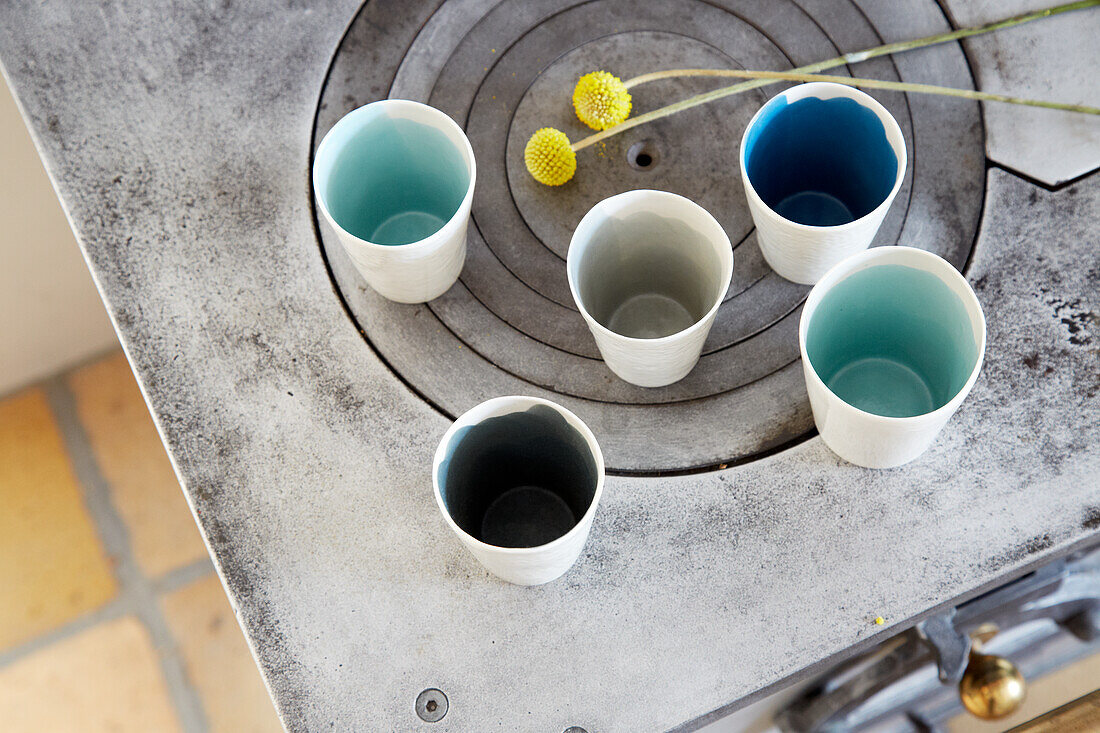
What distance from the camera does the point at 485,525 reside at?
2.55 feet

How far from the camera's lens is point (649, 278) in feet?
2.63

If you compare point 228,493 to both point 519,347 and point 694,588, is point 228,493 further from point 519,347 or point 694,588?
point 694,588

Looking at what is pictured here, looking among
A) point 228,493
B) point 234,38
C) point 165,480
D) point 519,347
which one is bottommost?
point 165,480

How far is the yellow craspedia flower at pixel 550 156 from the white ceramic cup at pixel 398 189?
3.0 inches


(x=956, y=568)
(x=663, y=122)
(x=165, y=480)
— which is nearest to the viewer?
(x=956, y=568)

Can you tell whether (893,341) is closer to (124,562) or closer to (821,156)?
(821,156)

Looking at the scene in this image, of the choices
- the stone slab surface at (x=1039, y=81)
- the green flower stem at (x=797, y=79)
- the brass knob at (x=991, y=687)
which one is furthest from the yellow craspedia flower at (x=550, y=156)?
the brass knob at (x=991, y=687)

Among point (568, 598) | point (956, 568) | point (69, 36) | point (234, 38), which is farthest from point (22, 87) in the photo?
point (956, 568)

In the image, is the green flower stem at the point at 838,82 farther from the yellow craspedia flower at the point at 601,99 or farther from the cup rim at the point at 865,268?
the cup rim at the point at 865,268

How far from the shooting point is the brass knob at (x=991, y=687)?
0.86 meters

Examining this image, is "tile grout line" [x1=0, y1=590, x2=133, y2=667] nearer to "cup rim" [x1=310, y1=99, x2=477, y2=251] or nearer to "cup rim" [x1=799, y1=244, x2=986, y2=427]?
"cup rim" [x1=310, y1=99, x2=477, y2=251]

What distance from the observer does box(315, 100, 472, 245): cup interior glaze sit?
0.75m

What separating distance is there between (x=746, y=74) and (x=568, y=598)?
0.47m

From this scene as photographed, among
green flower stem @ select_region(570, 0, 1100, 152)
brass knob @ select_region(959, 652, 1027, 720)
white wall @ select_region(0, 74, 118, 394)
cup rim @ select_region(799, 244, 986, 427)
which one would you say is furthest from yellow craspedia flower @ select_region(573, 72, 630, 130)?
white wall @ select_region(0, 74, 118, 394)
